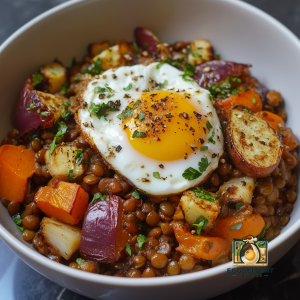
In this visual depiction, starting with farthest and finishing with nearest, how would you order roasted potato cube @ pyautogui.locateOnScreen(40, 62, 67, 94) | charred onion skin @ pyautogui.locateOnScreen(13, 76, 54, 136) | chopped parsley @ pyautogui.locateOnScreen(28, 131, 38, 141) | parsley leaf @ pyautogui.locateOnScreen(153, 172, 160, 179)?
roasted potato cube @ pyautogui.locateOnScreen(40, 62, 67, 94)
chopped parsley @ pyautogui.locateOnScreen(28, 131, 38, 141)
charred onion skin @ pyautogui.locateOnScreen(13, 76, 54, 136)
parsley leaf @ pyautogui.locateOnScreen(153, 172, 160, 179)

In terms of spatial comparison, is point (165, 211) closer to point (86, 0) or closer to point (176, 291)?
point (176, 291)

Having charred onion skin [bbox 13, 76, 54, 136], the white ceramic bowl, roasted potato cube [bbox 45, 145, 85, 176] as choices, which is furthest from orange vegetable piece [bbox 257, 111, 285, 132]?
charred onion skin [bbox 13, 76, 54, 136]

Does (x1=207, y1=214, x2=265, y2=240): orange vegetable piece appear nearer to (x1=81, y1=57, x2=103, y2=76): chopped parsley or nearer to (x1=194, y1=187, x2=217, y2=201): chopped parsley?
(x1=194, y1=187, x2=217, y2=201): chopped parsley

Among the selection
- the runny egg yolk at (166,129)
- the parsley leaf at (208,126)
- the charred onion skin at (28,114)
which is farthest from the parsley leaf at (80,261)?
the parsley leaf at (208,126)

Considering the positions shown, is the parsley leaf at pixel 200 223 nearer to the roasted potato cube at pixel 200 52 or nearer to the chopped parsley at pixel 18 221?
the chopped parsley at pixel 18 221

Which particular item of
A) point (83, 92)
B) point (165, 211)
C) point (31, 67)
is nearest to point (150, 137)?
point (165, 211)
